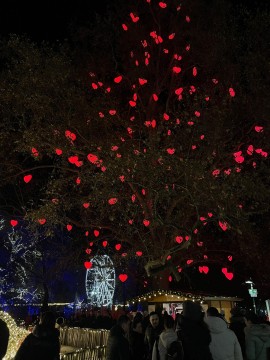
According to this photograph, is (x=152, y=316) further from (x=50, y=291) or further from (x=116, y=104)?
(x=50, y=291)

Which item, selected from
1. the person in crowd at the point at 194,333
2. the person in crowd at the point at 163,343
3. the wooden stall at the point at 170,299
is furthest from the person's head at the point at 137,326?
the wooden stall at the point at 170,299

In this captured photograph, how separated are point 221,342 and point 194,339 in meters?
0.65

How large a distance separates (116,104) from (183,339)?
12.4 metres

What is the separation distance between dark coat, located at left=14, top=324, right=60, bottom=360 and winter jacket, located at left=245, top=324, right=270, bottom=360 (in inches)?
106

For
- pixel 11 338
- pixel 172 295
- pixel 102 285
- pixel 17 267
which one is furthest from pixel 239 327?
pixel 17 267

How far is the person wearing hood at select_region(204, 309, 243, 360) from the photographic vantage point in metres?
4.97

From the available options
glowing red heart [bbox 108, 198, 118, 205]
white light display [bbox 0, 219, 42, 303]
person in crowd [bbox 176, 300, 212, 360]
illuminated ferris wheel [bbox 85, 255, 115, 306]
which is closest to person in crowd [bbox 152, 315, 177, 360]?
person in crowd [bbox 176, 300, 212, 360]

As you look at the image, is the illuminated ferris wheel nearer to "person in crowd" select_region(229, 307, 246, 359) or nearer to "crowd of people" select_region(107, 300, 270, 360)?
"person in crowd" select_region(229, 307, 246, 359)

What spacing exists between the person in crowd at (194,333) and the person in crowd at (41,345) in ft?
4.62

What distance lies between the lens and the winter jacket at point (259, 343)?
230 inches

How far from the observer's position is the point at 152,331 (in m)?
7.61

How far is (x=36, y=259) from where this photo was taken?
1302 inches

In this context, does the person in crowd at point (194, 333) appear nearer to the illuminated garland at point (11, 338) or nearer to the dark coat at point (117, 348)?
the dark coat at point (117, 348)

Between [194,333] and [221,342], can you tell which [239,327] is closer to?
[221,342]
